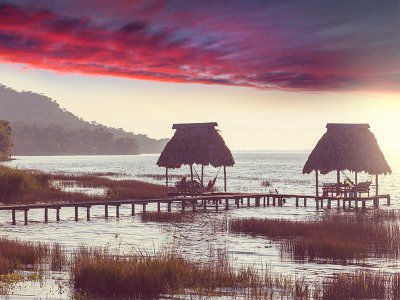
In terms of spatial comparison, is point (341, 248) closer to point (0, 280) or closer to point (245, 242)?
point (245, 242)

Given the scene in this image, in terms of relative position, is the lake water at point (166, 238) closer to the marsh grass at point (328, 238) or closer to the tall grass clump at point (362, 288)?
the marsh grass at point (328, 238)

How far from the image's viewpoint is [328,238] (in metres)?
21.1

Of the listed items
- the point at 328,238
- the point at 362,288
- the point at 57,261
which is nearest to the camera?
the point at 362,288

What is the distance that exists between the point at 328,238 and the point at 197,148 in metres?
22.4

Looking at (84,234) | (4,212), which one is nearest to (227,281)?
(84,234)

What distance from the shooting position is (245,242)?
73.4 ft

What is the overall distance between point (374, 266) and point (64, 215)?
21.2 m

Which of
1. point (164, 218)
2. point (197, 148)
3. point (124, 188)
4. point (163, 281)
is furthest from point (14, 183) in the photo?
point (163, 281)

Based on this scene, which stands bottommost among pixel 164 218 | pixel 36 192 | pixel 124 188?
pixel 164 218

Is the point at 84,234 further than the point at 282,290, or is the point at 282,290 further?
the point at 84,234

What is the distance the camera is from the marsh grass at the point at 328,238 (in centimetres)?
1884

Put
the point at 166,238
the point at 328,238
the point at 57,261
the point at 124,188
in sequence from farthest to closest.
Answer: the point at 124,188 < the point at 166,238 < the point at 328,238 < the point at 57,261

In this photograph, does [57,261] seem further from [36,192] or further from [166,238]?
[36,192]

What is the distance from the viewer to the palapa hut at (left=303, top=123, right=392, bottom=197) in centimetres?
Result: 3928
